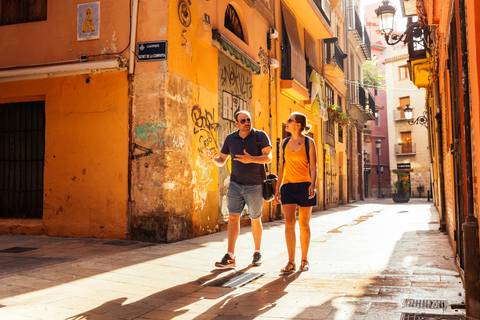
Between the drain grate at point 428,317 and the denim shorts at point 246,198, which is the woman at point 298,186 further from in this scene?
the drain grate at point 428,317

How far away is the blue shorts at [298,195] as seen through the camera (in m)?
4.89

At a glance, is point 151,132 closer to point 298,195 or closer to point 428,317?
point 298,195

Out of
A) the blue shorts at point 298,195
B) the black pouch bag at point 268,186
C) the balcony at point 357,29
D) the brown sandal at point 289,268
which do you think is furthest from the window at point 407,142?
the brown sandal at point 289,268

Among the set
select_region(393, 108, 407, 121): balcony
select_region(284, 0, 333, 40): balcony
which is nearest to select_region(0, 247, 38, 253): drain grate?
select_region(284, 0, 333, 40): balcony

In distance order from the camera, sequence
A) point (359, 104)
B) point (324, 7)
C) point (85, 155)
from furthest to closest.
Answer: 1. point (359, 104)
2. point (324, 7)
3. point (85, 155)

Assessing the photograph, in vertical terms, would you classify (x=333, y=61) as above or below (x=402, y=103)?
below

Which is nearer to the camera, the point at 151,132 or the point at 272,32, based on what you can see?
the point at 151,132

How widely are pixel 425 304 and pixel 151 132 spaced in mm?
→ 4963

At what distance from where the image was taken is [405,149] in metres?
40.0

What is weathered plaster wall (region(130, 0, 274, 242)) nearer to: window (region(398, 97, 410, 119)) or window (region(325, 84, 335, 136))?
window (region(325, 84, 335, 136))

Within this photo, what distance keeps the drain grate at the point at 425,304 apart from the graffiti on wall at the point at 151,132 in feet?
15.3

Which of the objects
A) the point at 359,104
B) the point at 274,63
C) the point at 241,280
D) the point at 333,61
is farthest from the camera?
the point at 359,104

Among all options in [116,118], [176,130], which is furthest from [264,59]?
[116,118]

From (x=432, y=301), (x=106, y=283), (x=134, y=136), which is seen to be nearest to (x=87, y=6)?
(x=134, y=136)
